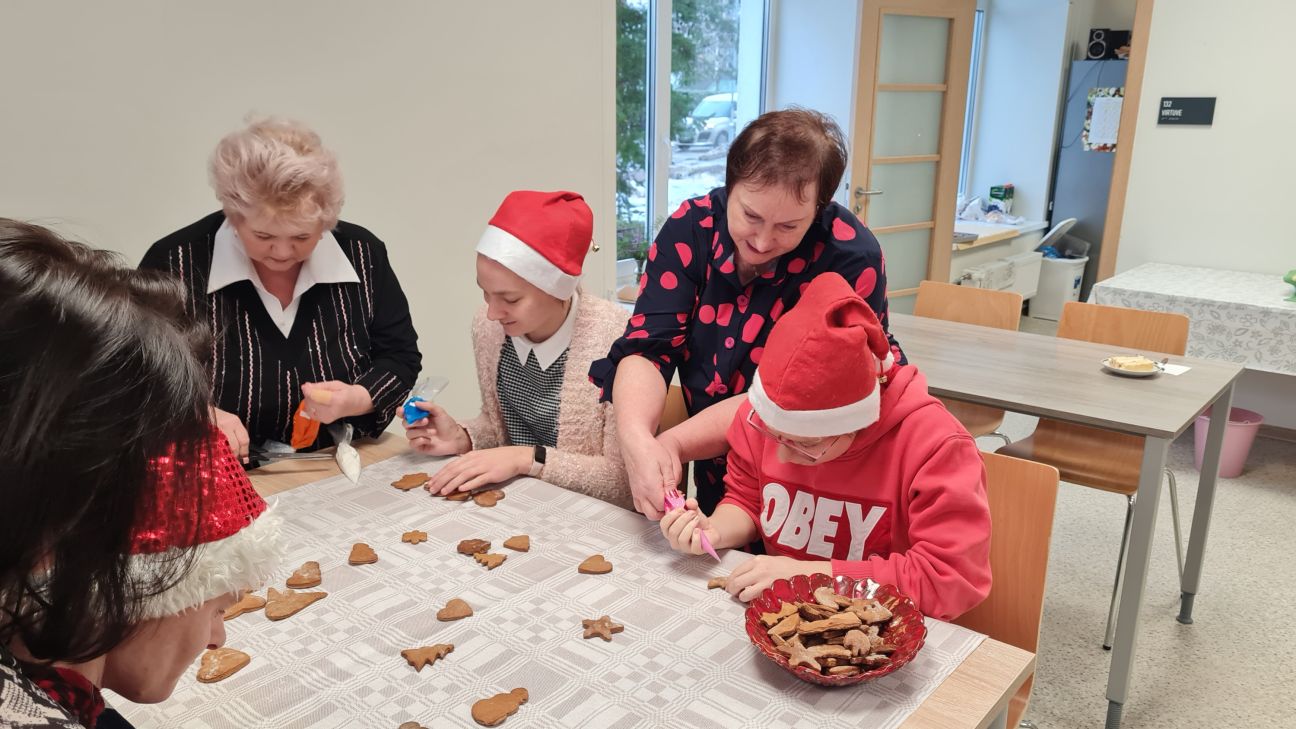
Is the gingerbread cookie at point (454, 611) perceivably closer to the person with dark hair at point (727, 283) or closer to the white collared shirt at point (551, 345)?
the person with dark hair at point (727, 283)

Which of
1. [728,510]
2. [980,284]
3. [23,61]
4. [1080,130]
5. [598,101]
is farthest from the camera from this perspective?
[1080,130]

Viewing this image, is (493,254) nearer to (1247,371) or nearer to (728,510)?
(728,510)

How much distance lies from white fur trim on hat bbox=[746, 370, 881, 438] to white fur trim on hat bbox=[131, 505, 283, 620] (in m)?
0.75

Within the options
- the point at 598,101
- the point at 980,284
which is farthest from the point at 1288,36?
the point at 598,101

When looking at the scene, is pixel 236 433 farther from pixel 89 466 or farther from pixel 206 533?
pixel 89 466

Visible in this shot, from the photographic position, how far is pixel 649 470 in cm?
150

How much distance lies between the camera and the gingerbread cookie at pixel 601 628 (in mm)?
1143

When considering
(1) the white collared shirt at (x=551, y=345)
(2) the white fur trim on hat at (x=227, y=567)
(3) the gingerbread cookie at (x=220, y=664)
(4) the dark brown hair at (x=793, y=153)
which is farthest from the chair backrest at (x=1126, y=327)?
(2) the white fur trim on hat at (x=227, y=567)

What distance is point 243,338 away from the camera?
1764mm

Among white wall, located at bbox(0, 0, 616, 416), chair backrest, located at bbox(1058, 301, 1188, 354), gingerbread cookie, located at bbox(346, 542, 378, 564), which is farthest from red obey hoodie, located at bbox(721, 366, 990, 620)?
chair backrest, located at bbox(1058, 301, 1188, 354)

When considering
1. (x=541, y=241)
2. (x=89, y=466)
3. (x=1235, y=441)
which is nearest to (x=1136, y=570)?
(x=541, y=241)

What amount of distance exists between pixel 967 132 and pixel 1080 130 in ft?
2.60

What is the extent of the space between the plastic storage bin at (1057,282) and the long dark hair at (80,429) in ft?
22.5

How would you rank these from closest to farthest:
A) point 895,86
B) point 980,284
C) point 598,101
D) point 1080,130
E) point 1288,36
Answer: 1. point 598,101
2. point 1288,36
3. point 895,86
4. point 980,284
5. point 1080,130
